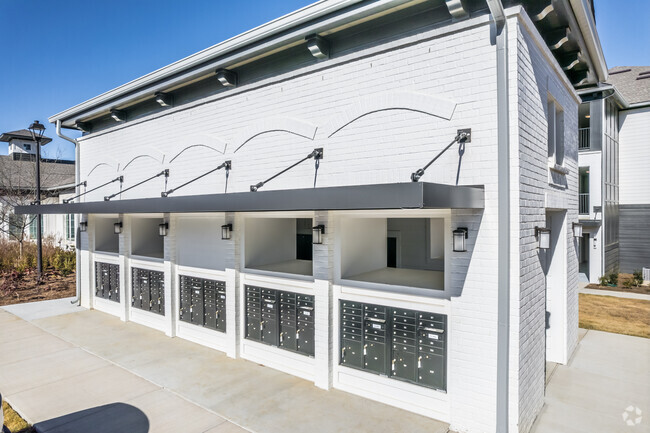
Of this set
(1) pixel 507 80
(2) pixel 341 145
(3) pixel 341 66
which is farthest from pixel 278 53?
(1) pixel 507 80

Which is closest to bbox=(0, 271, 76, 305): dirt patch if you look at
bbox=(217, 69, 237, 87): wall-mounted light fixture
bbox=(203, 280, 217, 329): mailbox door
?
bbox=(203, 280, 217, 329): mailbox door

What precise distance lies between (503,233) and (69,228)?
2608 cm

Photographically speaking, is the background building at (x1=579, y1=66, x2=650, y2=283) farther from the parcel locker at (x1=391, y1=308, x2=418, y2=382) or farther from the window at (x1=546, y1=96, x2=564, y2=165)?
the parcel locker at (x1=391, y1=308, x2=418, y2=382)

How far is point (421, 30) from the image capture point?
19.9 feet

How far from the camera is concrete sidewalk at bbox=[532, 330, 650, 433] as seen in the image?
576 centimetres

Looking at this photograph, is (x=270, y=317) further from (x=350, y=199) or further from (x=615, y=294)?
(x=615, y=294)

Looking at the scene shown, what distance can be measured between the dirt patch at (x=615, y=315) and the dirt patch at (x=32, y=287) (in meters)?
18.7

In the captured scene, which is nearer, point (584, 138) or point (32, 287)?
point (32, 287)

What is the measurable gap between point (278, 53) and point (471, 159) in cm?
474

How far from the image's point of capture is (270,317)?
805 centimetres

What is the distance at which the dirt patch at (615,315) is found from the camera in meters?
10.5

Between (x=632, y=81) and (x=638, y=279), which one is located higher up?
(x=632, y=81)

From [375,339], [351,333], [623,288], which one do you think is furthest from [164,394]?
[623,288]

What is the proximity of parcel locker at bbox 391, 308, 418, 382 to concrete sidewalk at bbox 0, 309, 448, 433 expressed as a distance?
614 mm
